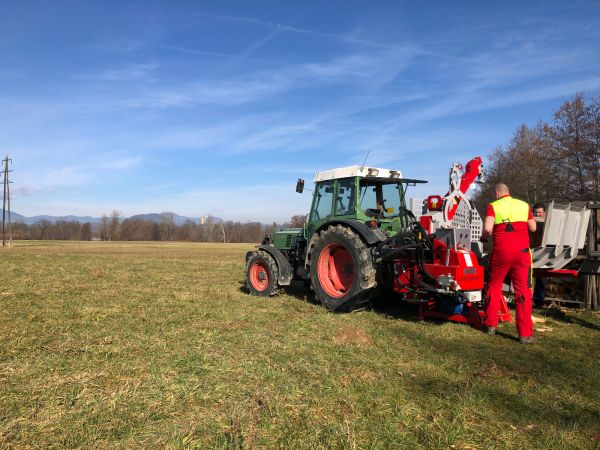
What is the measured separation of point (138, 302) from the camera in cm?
817

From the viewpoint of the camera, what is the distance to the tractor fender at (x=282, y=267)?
8.57 metres

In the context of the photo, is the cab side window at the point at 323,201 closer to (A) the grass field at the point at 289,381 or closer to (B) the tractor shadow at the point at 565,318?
(A) the grass field at the point at 289,381

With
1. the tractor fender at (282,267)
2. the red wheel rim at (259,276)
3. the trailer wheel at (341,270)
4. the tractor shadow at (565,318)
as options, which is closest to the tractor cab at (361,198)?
the trailer wheel at (341,270)

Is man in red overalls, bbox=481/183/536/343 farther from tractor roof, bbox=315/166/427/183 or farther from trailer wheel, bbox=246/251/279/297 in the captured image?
trailer wheel, bbox=246/251/279/297

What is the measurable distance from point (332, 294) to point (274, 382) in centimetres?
349

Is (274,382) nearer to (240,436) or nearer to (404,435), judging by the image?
(240,436)

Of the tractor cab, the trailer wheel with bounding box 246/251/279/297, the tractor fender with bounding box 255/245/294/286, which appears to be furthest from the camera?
the trailer wheel with bounding box 246/251/279/297

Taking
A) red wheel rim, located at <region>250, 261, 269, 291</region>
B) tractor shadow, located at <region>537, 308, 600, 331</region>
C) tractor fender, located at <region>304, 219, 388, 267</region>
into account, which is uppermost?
tractor fender, located at <region>304, 219, 388, 267</region>

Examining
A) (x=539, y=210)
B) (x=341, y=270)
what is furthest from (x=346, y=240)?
(x=539, y=210)

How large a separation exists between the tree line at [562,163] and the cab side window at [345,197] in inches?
777

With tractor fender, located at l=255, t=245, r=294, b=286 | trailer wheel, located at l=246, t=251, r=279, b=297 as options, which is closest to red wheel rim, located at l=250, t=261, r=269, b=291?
trailer wheel, located at l=246, t=251, r=279, b=297

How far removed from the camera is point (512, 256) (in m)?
5.59

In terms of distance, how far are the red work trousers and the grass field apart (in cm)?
30

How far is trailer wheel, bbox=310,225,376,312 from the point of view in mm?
6625
